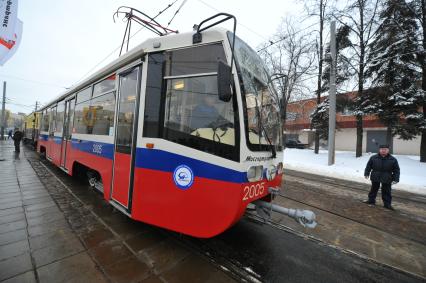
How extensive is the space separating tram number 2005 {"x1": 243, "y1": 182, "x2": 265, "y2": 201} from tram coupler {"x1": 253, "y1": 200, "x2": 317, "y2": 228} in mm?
257

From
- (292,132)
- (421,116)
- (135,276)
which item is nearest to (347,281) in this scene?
(135,276)

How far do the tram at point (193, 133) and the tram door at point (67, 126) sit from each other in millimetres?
3525

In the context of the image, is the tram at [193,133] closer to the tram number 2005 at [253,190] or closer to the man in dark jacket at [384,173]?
the tram number 2005 at [253,190]

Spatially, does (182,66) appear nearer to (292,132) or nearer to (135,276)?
(135,276)

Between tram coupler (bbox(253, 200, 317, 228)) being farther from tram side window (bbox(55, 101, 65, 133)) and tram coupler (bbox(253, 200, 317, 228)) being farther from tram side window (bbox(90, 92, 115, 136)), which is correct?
tram side window (bbox(55, 101, 65, 133))

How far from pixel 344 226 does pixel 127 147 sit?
14.4ft

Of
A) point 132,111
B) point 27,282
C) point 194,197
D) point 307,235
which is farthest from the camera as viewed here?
point 307,235

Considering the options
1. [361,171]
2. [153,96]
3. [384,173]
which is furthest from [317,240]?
[361,171]

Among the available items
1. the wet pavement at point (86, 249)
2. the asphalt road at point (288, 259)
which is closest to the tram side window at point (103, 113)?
the wet pavement at point (86, 249)

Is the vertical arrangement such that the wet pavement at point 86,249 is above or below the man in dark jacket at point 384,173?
below

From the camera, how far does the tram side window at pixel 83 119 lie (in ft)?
17.5

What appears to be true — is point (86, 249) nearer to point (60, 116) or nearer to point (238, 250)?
point (238, 250)

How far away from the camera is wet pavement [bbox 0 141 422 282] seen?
109 inches

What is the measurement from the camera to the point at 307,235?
4.07 metres
